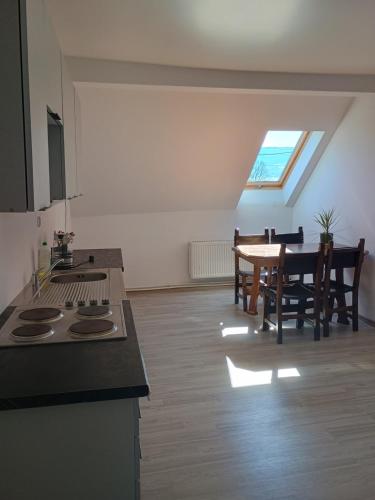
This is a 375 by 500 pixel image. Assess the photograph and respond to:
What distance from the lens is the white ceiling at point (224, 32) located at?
239 centimetres

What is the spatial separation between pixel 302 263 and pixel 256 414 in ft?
5.38

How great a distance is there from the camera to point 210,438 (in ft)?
8.40

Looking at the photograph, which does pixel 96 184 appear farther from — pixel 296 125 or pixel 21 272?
pixel 21 272

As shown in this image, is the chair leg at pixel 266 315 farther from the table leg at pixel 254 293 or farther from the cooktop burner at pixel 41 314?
the cooktop burner at pixel 41 314

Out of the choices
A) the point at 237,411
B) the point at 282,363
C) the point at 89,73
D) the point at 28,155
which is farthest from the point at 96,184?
the point at 28,155

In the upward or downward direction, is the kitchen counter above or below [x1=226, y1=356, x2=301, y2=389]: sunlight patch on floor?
above

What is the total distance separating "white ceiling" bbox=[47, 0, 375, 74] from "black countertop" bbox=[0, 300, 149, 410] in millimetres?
1796

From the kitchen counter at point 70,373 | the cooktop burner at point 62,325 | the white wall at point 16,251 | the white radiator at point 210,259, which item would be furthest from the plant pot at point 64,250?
the white radiator at point 210,259

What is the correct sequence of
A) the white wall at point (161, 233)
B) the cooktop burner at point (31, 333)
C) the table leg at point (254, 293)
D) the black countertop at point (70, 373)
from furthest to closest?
the white wall at point (161, 233)
the table leg at point (254, 293)
the cooktop burner at point (31, 333)
the black countertop at point (70, 373)

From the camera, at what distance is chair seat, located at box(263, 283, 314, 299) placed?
422 centimetres

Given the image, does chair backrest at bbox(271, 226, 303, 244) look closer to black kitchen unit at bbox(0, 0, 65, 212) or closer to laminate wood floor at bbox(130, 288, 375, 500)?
laminate wood floor at bbox(130, 288, 375, 500)

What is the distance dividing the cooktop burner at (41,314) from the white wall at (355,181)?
3.48 meters

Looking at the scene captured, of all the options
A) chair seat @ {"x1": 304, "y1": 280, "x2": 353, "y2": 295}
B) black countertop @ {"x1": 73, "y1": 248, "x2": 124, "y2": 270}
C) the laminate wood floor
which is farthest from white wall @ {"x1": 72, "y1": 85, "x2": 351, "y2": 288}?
chair seat @ {"x1": 304, "y1": 280, "x2": 353, "y2": 295}

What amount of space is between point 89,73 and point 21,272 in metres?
1.77
